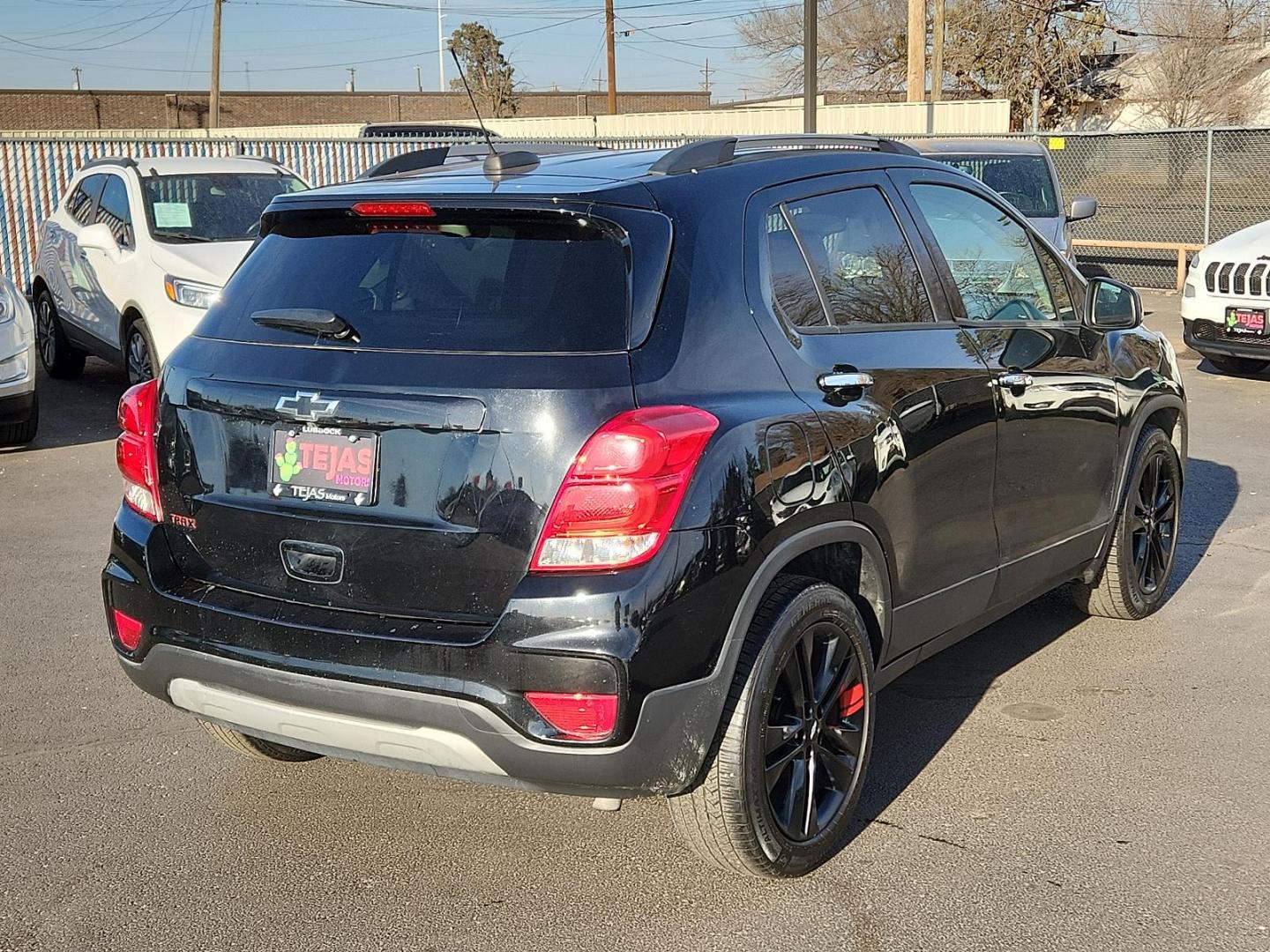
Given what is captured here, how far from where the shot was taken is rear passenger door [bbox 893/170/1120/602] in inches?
175

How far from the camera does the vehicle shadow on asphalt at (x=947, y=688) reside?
Result: 167 inches

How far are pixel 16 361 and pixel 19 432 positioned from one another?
2.35 ft

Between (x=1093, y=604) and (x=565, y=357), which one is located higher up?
(x=565, y=357)

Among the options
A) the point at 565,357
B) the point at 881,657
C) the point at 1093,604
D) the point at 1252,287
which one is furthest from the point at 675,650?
the point at 1252,287

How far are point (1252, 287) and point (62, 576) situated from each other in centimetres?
872

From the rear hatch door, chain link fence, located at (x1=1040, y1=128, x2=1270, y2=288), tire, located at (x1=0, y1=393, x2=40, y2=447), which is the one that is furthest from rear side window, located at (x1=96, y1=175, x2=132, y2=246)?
chain link fence, located at (x1=1040, y1=128, x2=1270, y2=288)

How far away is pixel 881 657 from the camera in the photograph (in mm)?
3996

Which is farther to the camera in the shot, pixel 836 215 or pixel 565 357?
pixel 836 215

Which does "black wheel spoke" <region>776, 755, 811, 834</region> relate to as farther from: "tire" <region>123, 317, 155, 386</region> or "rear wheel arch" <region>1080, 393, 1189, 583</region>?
"tire" <region>123, 317, 155, 386</region>

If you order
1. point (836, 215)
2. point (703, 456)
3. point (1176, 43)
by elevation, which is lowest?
point (703, 456)

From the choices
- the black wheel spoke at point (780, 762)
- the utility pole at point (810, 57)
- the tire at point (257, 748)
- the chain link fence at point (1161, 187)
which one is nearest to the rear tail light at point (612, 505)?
the black wheel spoke at point (780, 762)

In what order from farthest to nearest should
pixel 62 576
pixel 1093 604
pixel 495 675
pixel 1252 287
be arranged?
pixel 1252 287, pixel 62 576, pixel 1093 604, pixel 495 675

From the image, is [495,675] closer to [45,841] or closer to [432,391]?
[432,391]

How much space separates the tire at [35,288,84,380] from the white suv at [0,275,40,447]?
9.44 feet
